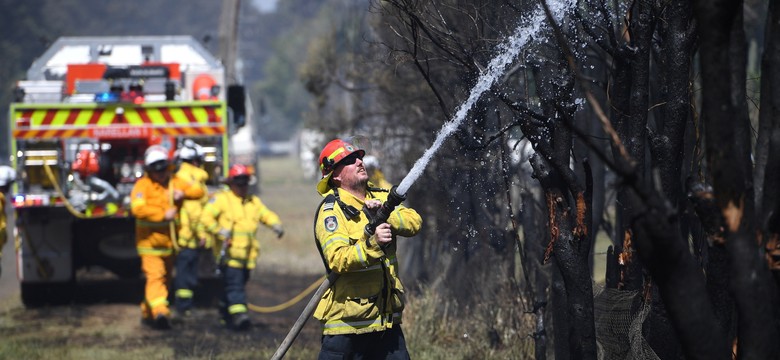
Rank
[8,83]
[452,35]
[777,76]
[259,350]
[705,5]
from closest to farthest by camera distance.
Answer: [705,5] < [777,76] < [452,35] < [259,350] < [8,83]

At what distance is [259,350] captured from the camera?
9.30 metres

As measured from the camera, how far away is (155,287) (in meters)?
11.1

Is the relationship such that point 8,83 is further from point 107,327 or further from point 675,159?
point 675,159

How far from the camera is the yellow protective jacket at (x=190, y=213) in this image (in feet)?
37.9

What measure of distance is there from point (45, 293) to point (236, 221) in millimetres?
2864

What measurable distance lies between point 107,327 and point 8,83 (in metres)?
38.0

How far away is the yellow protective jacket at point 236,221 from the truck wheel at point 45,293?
2319mm

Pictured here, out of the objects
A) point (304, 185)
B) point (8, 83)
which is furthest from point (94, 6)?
point (304, 185)

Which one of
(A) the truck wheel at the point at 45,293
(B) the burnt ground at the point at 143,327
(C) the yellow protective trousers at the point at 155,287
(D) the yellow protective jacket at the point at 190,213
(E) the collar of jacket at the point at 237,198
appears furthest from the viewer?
(A) the truck wheel at the point at 45,293

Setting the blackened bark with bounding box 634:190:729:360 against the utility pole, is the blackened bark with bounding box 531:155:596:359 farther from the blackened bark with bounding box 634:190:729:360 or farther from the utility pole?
the utility pole

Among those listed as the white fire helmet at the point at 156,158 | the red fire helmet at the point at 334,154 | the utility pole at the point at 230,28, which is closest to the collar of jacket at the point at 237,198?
the white fire helmet at the point at 156,158

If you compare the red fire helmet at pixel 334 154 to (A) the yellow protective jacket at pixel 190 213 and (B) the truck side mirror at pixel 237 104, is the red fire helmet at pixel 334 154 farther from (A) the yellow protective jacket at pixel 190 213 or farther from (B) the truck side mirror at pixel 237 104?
(B) the truck side mirror at pixel 237 104

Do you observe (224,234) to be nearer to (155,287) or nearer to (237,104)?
(155,287)

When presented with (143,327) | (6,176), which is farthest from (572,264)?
(6,176)
